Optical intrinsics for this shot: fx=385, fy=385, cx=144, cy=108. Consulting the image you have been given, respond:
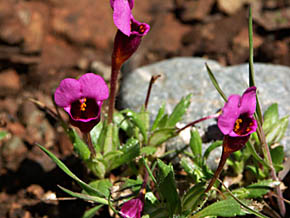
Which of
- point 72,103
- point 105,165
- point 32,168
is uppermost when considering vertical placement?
point 72,103


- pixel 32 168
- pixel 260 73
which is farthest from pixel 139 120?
pixel 260 73

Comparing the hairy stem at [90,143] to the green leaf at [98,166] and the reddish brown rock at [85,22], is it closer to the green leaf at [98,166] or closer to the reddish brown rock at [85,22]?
the green leaf at [98,166]

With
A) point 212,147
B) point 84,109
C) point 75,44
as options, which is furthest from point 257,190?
point 75,44

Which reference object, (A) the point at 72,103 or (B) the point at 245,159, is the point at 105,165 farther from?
(B) the point at 245,159

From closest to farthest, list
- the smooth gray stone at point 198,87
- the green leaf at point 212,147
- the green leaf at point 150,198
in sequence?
the green leaf at point 150,198
the green leaf at point 212,147
the smooth gray stone at point 198,87

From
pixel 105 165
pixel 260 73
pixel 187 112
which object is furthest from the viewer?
pixel 260 73

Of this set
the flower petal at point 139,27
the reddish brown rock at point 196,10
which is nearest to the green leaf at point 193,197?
the flower petal at point 139,27

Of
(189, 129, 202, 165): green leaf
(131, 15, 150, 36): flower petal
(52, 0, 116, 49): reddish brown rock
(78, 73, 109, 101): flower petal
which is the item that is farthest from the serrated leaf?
(52, 0, 116, 49): reddish brown rock
